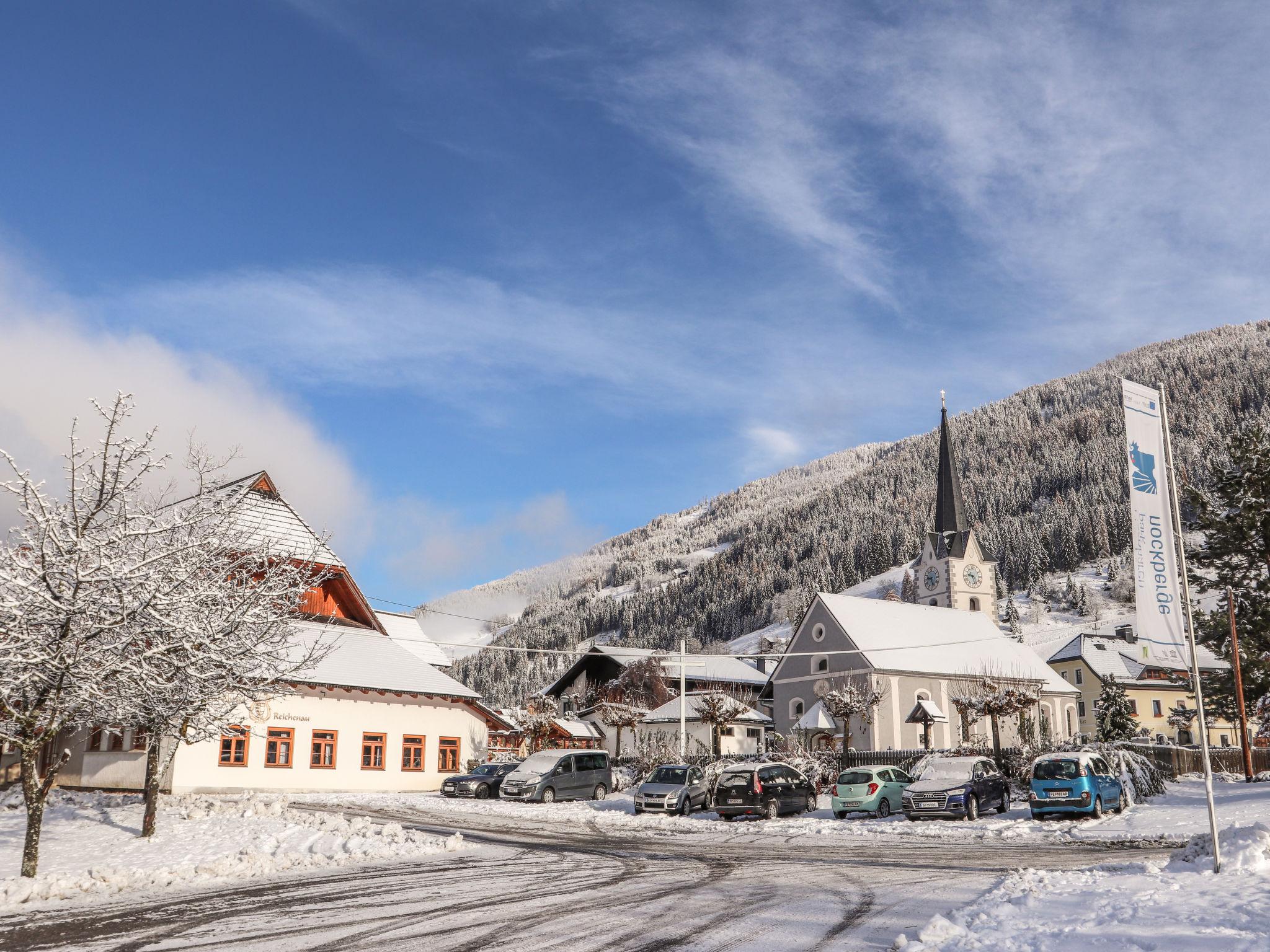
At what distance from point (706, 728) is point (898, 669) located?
46.6ft

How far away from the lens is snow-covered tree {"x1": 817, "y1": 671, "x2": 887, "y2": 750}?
158ft

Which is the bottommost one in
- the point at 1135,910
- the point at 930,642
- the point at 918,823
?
the point at 918,823

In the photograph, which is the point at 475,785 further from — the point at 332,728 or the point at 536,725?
the point at 536,725

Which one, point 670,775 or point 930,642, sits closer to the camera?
point 670,775

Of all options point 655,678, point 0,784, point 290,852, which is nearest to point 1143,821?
point 290,852

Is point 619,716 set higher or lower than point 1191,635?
lower

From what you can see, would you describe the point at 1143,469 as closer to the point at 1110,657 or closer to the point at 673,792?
the point at 673,792

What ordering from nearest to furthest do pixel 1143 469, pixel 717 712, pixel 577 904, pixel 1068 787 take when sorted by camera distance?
pixel 577 904, pixel 1143 469, pixel 1068 787, pixel 717 712

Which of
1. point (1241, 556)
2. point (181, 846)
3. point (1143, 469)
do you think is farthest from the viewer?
point (1241, 556)

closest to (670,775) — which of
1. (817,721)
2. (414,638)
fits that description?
(817,721)

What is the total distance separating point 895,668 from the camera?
183 feet

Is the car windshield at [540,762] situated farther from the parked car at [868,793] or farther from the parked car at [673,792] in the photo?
the parked car at [868,793]

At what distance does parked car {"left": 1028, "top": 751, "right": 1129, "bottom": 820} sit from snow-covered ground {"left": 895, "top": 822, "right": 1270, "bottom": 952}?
12.6 metres

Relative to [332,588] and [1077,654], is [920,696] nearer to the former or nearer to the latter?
[332,588]
